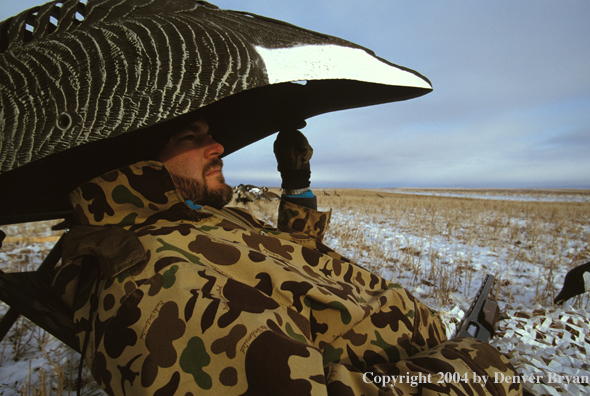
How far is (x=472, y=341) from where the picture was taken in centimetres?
110

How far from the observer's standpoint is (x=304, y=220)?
2.03m

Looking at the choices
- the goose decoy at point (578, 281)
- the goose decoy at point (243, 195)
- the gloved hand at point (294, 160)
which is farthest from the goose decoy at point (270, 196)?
the goose decoy at point (578, 281)

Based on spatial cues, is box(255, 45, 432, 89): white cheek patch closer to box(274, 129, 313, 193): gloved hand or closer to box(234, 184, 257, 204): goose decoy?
box(274, 129, 313, 193): gloved hand

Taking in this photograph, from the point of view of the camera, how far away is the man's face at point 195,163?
4.64ft

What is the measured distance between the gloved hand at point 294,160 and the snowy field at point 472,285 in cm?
167

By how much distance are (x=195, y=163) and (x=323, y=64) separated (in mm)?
870

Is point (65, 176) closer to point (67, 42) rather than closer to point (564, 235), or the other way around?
point (67, 42)

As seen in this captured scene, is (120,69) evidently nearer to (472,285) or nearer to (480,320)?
(480,320)

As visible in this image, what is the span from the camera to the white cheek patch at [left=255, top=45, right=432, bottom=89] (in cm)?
92

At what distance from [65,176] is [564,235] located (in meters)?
9.16

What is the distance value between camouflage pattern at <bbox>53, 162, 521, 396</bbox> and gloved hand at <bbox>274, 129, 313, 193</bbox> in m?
0.98

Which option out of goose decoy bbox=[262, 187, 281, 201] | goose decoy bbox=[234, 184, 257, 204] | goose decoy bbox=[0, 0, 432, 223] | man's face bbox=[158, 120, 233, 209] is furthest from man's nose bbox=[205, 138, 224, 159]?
goose decoy bbox=[262, 187, 281, 201]

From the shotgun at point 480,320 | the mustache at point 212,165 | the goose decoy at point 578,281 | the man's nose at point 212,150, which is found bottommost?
the shotgun at point 480,320

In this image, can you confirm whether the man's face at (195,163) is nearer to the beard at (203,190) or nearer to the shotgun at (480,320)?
the beard at (203,190)
